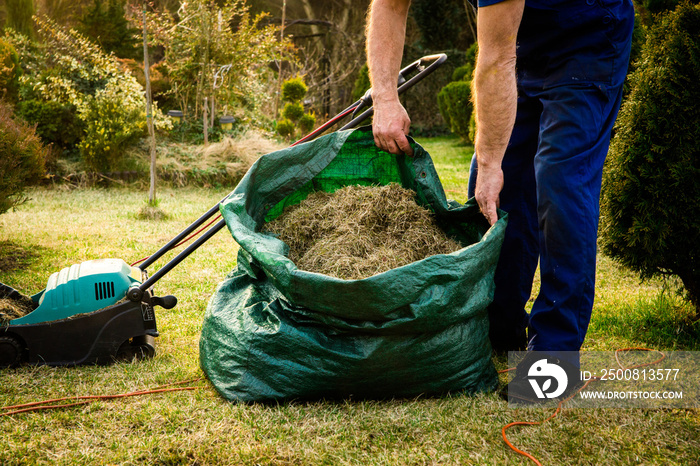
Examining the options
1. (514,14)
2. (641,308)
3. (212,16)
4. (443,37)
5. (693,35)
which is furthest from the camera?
(443,37)

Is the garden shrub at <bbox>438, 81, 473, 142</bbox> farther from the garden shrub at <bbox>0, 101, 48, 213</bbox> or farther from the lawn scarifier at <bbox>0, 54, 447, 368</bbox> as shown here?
the lawn scarifier at <bbox>0, 54, 447, 368</bbox>

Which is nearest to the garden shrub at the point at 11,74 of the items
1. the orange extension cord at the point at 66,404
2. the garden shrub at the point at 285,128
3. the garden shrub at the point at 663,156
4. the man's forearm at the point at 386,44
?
the garden shrub at the point at 285,128

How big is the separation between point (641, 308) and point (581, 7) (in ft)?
5.47

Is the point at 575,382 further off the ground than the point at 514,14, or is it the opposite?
the point at 514,14

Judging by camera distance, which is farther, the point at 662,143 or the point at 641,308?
the point at 641,308

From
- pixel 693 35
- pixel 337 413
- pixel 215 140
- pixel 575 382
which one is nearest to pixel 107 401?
pixel 337 413

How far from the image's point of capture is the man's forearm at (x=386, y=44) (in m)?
2.03

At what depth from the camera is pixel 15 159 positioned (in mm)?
3656

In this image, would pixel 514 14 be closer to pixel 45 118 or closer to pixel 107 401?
pixel 107 401

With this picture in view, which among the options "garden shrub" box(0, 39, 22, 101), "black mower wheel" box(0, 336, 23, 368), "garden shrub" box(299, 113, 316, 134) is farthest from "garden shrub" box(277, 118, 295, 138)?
"black mower wheel" box(0, 336, 23, 368)

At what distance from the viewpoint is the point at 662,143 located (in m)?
2.30

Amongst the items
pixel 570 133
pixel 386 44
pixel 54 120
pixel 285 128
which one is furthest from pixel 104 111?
pixel 570 133

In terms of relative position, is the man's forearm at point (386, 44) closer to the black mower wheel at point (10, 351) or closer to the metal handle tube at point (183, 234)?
the metal handle tube at point (183, 234)

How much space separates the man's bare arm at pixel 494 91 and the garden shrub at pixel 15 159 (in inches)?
123
